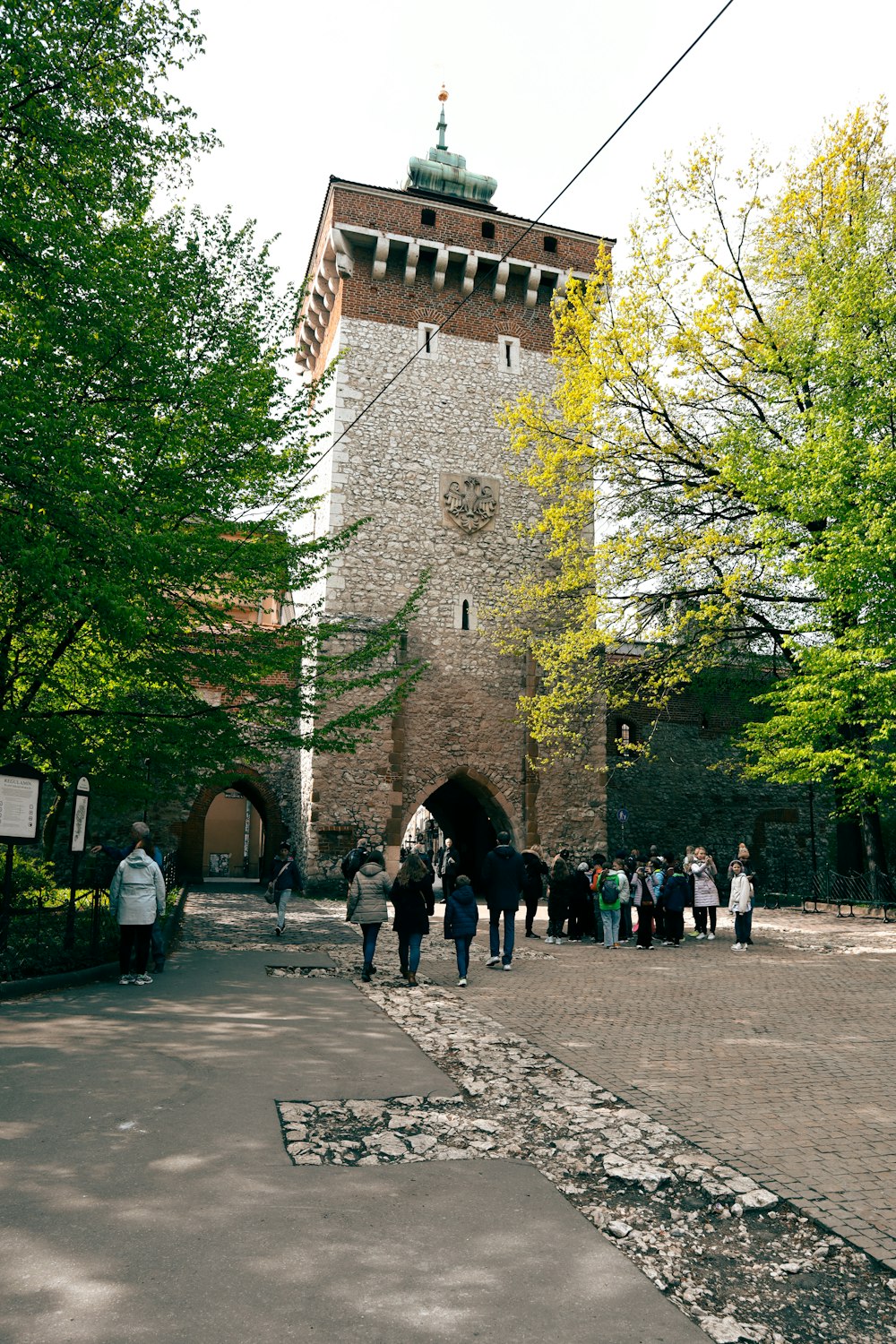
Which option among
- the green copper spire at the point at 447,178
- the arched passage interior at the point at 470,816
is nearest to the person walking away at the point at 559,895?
the arched passage interior at the point at 470,816

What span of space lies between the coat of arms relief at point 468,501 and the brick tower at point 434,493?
0.15 ft

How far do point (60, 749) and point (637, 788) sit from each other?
2013 cm

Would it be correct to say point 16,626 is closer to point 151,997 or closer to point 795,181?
point 151,997

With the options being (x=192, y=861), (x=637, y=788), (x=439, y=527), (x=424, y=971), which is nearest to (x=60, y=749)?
(x=424, y=971)

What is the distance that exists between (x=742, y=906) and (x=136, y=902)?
8476mm

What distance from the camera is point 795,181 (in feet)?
58.8

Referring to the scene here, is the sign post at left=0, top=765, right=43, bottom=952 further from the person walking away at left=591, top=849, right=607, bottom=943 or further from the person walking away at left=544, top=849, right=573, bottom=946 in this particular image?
the person walking away at left=591, top=849, right=607, bottom=943

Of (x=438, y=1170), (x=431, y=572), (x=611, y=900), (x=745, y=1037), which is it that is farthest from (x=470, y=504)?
(x=438, y=1170)

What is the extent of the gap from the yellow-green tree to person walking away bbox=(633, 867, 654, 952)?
4152 millimetres

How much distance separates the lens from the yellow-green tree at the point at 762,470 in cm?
1490

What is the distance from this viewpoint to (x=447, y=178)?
26031 millimetres

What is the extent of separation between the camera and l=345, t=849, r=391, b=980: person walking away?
31.7 feet

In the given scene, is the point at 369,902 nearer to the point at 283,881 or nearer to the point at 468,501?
the point at 283,881

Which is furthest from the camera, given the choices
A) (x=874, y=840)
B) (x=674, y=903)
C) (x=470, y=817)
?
(x=470, y=817)
